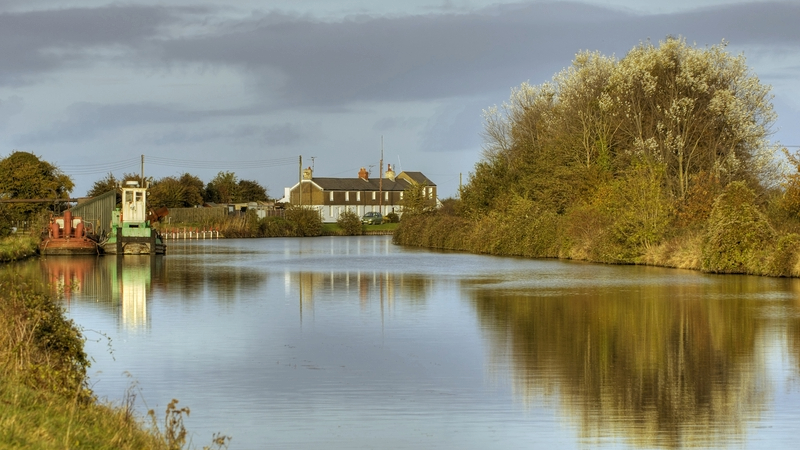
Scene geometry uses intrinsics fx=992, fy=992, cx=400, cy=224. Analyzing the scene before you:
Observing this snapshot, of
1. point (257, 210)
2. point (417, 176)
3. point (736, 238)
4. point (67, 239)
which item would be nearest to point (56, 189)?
point (67, 239)

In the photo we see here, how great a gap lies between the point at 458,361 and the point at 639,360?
262 centimetres

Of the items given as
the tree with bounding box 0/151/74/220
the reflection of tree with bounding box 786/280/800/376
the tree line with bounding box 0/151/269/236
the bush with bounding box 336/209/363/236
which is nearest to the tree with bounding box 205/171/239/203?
the tree line with bounding box 0/151/269/236

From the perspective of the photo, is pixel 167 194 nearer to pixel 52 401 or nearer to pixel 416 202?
pixel 416 202

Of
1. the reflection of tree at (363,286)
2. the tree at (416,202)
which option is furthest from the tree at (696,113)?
the tree at (416,202)

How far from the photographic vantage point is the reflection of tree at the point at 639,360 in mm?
10367

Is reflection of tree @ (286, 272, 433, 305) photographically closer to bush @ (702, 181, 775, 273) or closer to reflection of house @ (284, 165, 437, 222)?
bush @ (702, 181, 775, 273)

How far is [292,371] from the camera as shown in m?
13.6

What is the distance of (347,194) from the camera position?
11506 centimetres

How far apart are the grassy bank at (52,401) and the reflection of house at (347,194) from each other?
324 ft

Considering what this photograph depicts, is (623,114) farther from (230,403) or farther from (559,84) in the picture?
(230,403)

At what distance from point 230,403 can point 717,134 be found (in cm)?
3751

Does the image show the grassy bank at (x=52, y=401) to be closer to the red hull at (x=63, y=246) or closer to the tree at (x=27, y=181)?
the red hull at (x=63, y=246)

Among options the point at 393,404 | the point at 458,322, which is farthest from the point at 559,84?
the point at 393,404

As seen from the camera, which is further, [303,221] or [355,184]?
[355,184]
